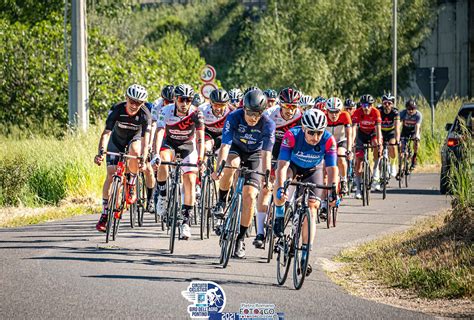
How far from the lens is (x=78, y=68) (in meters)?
23.7

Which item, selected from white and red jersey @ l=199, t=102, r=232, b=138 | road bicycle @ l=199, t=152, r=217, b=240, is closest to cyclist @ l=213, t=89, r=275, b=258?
road bicycle @ l=199, t=152, r=217, b=240

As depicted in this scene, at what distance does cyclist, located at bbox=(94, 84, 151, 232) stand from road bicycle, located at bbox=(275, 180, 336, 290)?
409 cm

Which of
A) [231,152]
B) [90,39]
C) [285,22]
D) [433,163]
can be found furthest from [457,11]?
[231,152]

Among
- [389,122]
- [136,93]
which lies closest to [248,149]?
[136,93]

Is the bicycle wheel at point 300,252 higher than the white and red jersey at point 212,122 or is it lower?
lower

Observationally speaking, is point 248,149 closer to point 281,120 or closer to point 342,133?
point 281,120

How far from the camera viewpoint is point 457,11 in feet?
183

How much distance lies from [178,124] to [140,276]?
13.7 feet

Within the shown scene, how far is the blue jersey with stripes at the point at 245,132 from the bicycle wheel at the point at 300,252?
2.22m

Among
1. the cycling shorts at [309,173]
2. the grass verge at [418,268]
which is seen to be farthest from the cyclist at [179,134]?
the cycling shorts at [309,173]

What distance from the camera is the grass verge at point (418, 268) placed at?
11125 mm

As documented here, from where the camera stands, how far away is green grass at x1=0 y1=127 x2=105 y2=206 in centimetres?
2222

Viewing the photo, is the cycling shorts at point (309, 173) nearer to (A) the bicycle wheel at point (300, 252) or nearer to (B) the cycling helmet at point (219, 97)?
(A) the bicycle wheel at point (300, 252)

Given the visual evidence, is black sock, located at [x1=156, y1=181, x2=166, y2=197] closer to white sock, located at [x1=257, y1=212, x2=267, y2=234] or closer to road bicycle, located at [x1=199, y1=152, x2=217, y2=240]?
road bicycle, located at [x1=199, y1=152, x2=217, y2=240]
